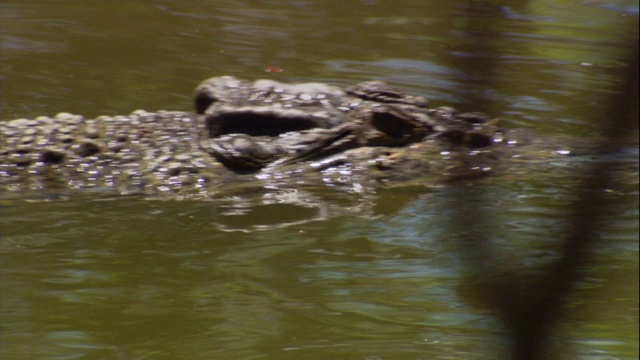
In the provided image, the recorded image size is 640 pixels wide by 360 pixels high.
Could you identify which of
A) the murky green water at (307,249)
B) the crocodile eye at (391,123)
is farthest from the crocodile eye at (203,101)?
the crocodile eye at (391,123)

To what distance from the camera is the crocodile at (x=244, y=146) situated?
187 inches

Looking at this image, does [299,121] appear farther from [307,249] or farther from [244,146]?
[307,249]

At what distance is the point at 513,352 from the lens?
3.99ft

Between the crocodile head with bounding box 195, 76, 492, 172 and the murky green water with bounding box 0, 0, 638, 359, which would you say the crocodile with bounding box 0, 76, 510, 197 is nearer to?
the crocodile head with bounding box 195, 76, 492, 172

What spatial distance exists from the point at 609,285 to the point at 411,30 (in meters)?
4.83

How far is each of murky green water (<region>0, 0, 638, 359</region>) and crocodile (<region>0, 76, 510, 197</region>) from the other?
0.15m

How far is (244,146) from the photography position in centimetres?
484

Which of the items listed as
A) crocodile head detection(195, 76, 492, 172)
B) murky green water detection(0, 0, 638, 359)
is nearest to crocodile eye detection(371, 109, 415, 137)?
crocodile head detection(195, 76, 492, 172)

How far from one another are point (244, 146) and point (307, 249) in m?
0.88

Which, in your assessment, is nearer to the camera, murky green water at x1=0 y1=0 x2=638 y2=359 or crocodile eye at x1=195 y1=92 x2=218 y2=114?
murky green water at x1=0 y1=0 x2=638 y2=359

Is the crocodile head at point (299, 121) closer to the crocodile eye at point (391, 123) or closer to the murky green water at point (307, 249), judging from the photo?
the crocodile eye at point (391, 123)

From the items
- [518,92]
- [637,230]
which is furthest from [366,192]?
[518,92]

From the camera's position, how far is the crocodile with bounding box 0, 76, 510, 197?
15.6ft

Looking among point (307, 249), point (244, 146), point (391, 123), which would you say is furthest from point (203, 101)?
point (307, 249)
